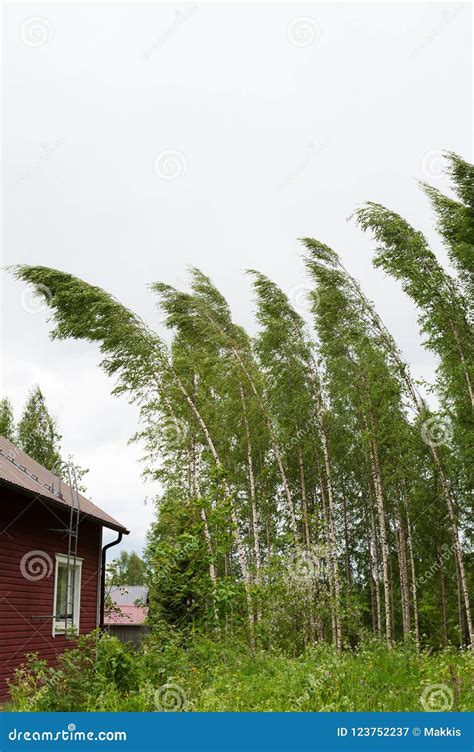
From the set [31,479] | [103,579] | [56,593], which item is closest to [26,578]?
[56,593]

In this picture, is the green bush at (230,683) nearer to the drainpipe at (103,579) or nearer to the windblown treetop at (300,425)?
the windblown treetop at (300,425)

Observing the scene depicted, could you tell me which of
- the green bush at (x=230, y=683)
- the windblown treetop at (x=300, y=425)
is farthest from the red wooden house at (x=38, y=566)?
the windblown treetop at (x=300, y=425)

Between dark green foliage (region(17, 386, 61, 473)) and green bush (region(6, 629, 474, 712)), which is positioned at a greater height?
dark green foliage (region(17, 386, 61, 473))

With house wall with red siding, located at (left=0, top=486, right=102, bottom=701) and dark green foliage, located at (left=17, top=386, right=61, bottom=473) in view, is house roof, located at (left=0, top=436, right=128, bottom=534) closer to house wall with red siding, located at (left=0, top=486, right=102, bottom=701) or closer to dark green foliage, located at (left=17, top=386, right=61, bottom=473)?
house wall with red siding, located at (left=0, top=486, right=102, bottom=701)

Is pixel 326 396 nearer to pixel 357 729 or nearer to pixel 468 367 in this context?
pixel 468 367

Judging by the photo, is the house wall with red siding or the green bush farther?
the house wall with red siding

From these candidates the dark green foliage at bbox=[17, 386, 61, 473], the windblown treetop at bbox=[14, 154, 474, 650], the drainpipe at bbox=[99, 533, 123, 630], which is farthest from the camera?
the dark green foliage at bbox=[17, 386, 61, 473]

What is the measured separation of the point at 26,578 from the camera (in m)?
9.88

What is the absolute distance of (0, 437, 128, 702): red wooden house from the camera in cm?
920

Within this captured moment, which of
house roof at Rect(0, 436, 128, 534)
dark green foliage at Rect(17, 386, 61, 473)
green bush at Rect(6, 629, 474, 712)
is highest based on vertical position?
dark green foliage at Rect(17, 386, 61, 473)

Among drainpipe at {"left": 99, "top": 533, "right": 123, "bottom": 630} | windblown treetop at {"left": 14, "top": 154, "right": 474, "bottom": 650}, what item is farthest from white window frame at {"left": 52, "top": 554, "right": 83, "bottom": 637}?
windblown treetop at {"left": 14, "top": 154, "right": 474, "bottom": 650}

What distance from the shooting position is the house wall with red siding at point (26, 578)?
9180mm

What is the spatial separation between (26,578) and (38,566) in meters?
0.42

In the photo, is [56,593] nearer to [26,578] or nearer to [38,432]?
[26,578]
